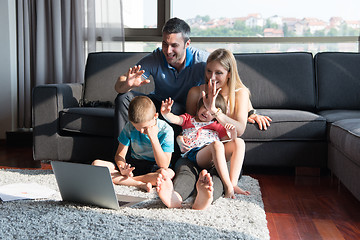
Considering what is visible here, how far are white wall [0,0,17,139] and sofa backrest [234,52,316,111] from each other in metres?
2.14

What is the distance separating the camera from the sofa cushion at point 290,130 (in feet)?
9.11

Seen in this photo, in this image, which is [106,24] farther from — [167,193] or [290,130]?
Answer: [167,193]

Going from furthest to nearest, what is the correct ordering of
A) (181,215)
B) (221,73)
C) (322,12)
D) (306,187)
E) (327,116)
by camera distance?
1. (322,12)
2. (327,116)
3. (306,187)
4. (221,73)
5. (181,215)

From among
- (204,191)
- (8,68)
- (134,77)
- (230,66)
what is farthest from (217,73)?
(8,68)

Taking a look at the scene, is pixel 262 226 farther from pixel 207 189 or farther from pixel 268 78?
pixel 268 78

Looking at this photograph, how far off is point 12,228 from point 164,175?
641 mm

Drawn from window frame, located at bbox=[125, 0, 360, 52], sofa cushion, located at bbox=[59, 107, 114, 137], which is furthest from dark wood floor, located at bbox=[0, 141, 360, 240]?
window frame, located at bbox=[125, 0, 360, 52]

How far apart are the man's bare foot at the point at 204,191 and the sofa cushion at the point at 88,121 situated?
3.72 ft

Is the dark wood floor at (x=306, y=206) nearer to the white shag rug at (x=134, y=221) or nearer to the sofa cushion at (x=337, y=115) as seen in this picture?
the white shag rug at (x=134, y=221)

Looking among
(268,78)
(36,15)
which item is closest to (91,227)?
(268,78)

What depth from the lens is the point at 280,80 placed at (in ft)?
10.9

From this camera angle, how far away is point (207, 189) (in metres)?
1.90

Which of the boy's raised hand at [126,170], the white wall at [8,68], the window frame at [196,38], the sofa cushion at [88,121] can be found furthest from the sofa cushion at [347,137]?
the white wall at [8,68]

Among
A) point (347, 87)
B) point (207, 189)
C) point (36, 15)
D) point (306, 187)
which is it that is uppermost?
point (36, 15)
